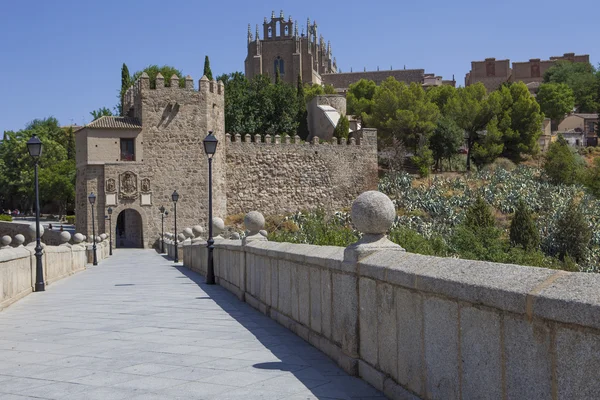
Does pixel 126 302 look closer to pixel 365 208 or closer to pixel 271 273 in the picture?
pixel 271 273

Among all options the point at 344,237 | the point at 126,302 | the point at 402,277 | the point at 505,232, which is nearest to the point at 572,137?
the point at 505,232

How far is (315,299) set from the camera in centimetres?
680

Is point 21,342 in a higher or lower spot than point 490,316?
lower

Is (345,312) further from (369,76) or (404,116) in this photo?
(369,76)

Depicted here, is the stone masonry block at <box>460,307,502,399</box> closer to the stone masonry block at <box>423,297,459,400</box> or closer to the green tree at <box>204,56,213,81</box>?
the stone masonry block at <box>423,297,459,400</box>

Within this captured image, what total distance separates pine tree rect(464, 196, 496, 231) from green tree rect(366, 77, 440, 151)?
1348cm

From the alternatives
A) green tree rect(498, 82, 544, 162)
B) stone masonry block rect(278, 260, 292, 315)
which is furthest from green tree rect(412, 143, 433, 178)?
stone masonry block rect(278, 260, 292, 315)

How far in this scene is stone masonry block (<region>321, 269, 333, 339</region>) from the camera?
6309mm

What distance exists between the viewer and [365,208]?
17.7 feet

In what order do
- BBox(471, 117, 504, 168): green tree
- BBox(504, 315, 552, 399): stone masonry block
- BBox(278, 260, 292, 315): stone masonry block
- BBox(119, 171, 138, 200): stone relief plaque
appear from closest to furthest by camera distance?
1. BBox(504, 315, 552, 399): stone masonry block
2. BBox(278, 260, 292, 315): stone masonry block
3. BBox(119, 171, 138, 200): stone relief plaque
4. BBox(471, 117, 504, 168): green tree

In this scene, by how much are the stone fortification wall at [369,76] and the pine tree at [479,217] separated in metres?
58.3

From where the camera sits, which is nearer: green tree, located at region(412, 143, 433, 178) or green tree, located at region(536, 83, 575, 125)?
green tree, located at region(412, 143, 433, 178)

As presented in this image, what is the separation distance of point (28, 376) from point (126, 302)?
5403mm

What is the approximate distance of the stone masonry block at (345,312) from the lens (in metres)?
5.61
